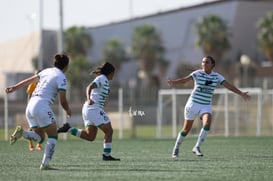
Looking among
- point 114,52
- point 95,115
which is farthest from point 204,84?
point 114,52

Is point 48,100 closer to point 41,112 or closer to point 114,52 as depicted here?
point 41,112

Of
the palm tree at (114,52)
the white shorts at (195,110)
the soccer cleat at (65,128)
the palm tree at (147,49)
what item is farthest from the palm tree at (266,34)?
the soccer cleat at (65,128)

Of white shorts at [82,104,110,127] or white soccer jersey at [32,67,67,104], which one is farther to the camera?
white shorts at [82,104,110,127]

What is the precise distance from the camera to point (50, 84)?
46.1 feet

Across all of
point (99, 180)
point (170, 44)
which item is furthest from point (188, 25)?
point (99, 180)

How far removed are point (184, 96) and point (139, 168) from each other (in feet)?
77.1

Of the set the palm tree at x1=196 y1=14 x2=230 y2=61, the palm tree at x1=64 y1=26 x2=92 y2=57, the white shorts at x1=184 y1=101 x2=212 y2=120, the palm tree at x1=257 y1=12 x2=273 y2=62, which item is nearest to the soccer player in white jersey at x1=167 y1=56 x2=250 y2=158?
the white shorts at x1=184 y1=101 x2=212 y2=120

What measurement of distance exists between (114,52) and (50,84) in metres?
79.6

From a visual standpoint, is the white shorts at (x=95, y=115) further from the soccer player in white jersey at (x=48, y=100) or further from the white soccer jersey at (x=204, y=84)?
the soccer player in white jersey at (x=48, y=100)

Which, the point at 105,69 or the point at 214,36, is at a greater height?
the point at 214,36

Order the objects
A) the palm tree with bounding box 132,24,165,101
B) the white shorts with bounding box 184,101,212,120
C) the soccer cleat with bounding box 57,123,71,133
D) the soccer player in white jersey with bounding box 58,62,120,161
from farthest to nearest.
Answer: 1. the palm tree with bounding box 132,24,165,101
2. the white shorts with bounding box 184,101,212,120
3. the soccer player in white jersey with bounding box 58,62,120,161
4. the soccer cleat with bounding box 57,123,71,133

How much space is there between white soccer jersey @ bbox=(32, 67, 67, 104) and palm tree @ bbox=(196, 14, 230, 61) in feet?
228

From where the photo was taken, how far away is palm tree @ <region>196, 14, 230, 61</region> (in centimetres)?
8306

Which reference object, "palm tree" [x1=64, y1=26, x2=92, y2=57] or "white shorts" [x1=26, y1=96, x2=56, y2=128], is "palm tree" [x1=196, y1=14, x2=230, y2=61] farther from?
"white shorts" [x1=26, y1=96, x2=56, y2=128]
